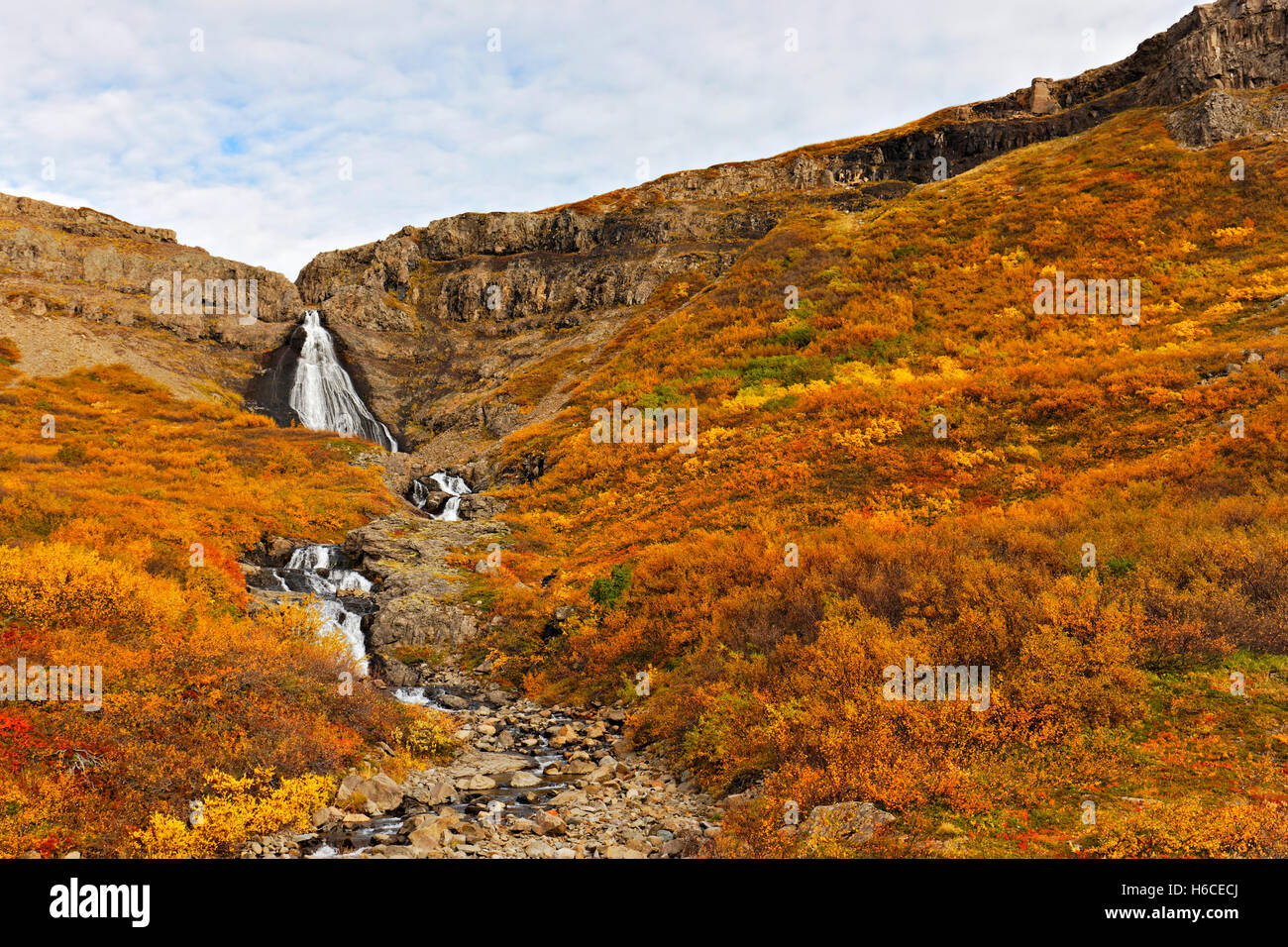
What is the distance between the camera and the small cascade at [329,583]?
801 inches

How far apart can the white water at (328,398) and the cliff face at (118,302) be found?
5.05 meters

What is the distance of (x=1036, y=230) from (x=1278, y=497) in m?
32.0

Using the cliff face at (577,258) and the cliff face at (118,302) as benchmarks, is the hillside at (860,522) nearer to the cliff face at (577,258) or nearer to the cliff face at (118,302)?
the cliff face at (118,302)

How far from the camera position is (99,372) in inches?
2167

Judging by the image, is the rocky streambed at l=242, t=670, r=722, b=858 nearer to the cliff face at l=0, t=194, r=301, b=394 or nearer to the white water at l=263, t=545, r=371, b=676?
the white water at l=263, t=545, r=371, b=676

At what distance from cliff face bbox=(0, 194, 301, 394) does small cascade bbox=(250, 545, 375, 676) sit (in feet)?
148

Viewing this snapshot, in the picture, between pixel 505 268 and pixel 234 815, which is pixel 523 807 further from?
pixel 505 268

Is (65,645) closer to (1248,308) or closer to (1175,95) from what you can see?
(1248,308)

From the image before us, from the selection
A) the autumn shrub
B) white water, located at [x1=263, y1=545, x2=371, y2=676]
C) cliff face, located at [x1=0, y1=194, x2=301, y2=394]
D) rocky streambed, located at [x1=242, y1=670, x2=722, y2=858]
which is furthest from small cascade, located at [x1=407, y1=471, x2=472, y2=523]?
cliff face, located at [x1=0, y1=194, x2=301, y2=394]

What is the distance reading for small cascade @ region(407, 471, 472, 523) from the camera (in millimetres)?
38438

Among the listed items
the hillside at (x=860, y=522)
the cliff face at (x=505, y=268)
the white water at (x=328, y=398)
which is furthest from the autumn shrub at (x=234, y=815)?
the white water at (x=328, y=398)
